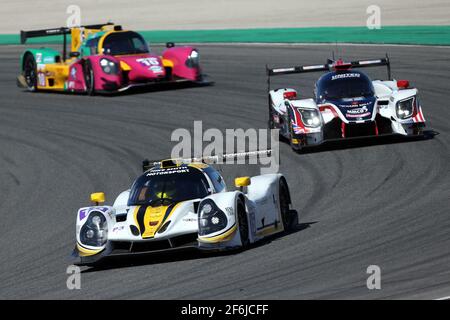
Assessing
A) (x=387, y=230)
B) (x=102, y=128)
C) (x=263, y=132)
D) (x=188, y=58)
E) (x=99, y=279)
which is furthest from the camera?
(x=188, y=58)

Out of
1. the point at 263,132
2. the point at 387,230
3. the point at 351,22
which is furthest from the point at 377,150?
the point at 351,22

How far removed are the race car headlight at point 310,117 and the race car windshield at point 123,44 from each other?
8.08m

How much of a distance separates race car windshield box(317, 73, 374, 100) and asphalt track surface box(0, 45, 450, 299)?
0.91 metres

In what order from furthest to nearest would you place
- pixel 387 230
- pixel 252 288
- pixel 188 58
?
1. pixel 188 58
2. pixel 387 230
3. pixel 252 288

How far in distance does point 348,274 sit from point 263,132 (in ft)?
34.4

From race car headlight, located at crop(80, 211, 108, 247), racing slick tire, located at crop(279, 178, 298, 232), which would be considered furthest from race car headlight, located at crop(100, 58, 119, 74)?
race car headlight, located at crop(80, 211, 108, 247)

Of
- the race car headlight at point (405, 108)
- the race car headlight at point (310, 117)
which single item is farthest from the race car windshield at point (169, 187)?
the race car headlight at point (405, 108)

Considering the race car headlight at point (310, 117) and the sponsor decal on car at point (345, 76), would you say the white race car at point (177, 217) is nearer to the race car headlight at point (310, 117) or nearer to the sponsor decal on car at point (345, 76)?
the race car headlight at point (310, 117)

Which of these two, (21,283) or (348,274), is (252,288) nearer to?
(348,274)

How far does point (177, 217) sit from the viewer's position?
42.2 feet

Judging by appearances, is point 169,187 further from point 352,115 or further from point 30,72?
point 30,72

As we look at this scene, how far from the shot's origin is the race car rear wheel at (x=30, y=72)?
28.7 metres

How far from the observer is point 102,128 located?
915 inches

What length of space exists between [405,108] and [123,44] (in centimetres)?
928
